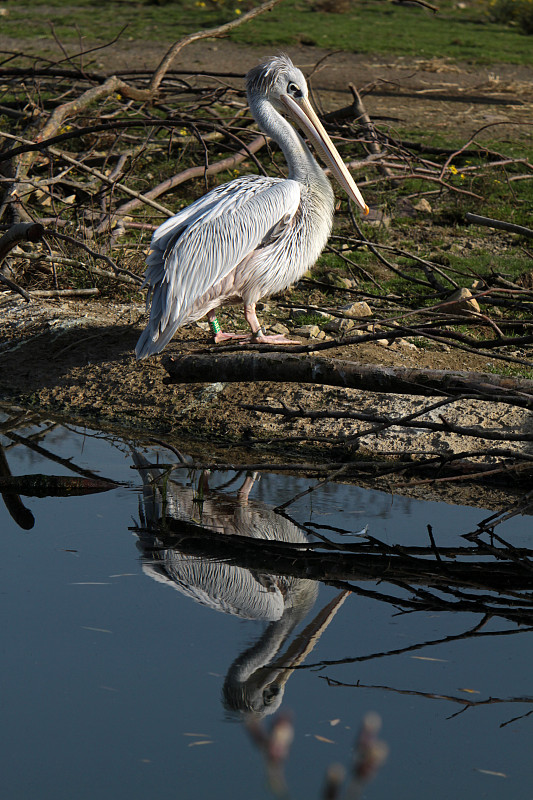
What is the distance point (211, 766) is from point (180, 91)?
553cm

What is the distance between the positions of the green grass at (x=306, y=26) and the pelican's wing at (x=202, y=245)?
826 centimetres

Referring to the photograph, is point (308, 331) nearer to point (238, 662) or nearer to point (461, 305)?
point (461, 305)

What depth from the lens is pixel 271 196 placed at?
13.3 feet

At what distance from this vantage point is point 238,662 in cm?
223

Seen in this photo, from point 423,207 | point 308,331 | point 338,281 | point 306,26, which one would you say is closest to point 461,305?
point 308,331

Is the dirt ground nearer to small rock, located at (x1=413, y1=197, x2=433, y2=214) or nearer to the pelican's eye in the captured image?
the pelican's eye

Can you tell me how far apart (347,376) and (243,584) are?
3.40 ft

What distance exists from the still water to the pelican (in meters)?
1.13

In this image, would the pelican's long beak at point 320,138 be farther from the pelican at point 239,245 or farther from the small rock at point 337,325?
the small rock at point 337,325

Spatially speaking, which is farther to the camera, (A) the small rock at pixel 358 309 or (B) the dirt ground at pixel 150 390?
(A) the small rock at pixel 358 309

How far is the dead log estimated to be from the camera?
3.08 m

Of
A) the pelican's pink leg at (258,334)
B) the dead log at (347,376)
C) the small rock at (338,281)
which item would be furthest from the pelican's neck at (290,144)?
the dead log at (347,376)

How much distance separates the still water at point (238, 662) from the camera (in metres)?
1.89

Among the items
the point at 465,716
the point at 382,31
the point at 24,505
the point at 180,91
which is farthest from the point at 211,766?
the point at 382,31
